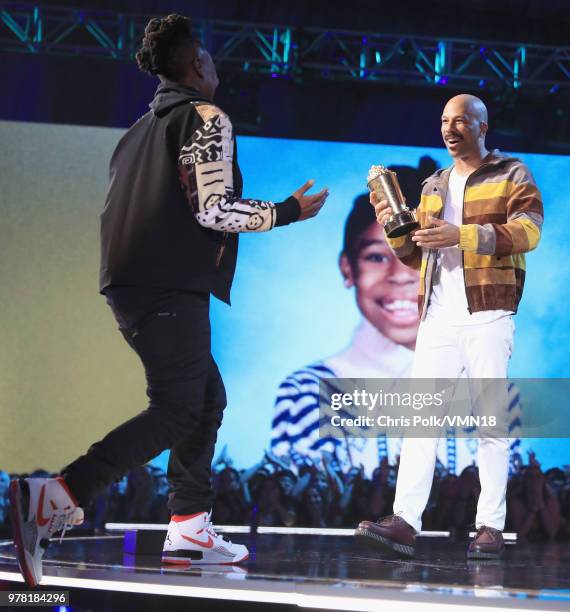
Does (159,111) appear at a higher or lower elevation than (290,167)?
lower

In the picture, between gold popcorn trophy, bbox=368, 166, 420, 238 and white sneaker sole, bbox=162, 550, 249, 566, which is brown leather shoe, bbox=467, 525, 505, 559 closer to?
white sneaker sole, bbox=162, 550, 249, 566

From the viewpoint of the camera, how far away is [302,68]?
5727mm

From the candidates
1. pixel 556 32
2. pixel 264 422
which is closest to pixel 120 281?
pixel 264 422

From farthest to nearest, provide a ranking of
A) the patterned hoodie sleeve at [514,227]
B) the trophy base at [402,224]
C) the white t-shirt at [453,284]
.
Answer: the white t-shirt at [453,284] < the patterned hoodie sleeve at [514,227] < the trophy base at [402,224]

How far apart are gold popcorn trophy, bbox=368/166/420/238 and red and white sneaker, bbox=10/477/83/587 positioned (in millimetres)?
1271

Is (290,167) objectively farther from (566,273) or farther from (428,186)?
(428,186)

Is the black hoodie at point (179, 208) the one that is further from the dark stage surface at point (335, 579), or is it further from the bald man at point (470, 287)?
the dark stage surface at point (335, 579)

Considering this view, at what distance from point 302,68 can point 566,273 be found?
239 centimetres

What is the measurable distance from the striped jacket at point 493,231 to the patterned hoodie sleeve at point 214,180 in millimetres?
755

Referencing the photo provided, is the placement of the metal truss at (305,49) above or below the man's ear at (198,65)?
above

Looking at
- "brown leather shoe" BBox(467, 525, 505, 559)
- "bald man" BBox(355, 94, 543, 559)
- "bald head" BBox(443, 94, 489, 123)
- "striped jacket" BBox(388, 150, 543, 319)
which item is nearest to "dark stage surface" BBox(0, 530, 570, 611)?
"brown leather shoe" BBox(467, 525, 505, 559)

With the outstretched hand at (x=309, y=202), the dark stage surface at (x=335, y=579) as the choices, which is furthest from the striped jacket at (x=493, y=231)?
the dark stage surface at (x=335, y=579)

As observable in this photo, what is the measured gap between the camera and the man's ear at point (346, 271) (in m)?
5.92

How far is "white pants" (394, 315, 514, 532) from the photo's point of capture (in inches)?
109
